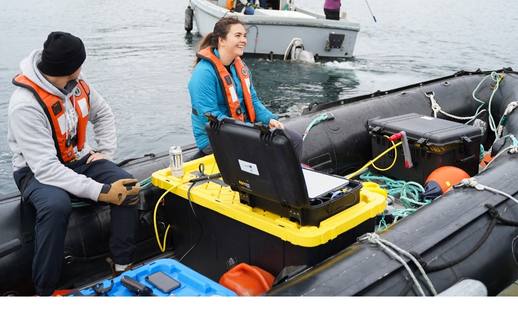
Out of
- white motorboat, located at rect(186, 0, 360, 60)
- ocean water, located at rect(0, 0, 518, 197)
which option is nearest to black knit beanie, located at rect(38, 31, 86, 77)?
ocean water, located at rect(0, 0, 518, 197)

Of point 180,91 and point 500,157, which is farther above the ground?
point 500,157

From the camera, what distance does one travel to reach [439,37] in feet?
52.5

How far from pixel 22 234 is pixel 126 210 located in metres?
0.43

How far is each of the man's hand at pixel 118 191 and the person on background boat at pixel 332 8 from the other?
9.33 metres

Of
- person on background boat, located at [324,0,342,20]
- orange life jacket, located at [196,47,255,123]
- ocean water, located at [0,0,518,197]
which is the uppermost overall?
person on background boat, located at [324,0,342,20]

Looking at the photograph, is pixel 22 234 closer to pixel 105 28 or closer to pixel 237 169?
pixel 237 169

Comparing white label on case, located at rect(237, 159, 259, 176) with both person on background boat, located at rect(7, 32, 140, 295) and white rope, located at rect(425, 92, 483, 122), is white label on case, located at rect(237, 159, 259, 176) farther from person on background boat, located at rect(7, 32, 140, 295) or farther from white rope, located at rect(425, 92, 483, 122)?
white rope, located at rect(425, 92, 483, 122)

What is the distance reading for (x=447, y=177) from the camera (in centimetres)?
319

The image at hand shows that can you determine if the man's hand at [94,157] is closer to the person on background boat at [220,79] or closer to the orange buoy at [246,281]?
the person on background boat at [220,79]

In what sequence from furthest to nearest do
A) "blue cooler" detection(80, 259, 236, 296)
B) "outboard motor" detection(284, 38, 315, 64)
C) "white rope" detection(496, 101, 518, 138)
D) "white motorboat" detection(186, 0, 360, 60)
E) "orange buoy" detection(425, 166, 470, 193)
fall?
"outboard motor" detection(284, 38, 315, 64) < "white motorboat" detection(186, 0, 360, 60) < "white rope" detection(496, 101, 518, 138) < "orange buoy" detection(425, 166, 470, 193) < "blue cooler" detection(80, 259, 236, 296)

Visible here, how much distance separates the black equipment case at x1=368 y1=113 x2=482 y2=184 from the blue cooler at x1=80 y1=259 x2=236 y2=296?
1894 mm

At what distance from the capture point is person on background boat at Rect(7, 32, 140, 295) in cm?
227

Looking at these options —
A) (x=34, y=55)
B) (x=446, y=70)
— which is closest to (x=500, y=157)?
(x=34, y=55)

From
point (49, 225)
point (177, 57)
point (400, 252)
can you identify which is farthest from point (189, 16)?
point (400, 252)
